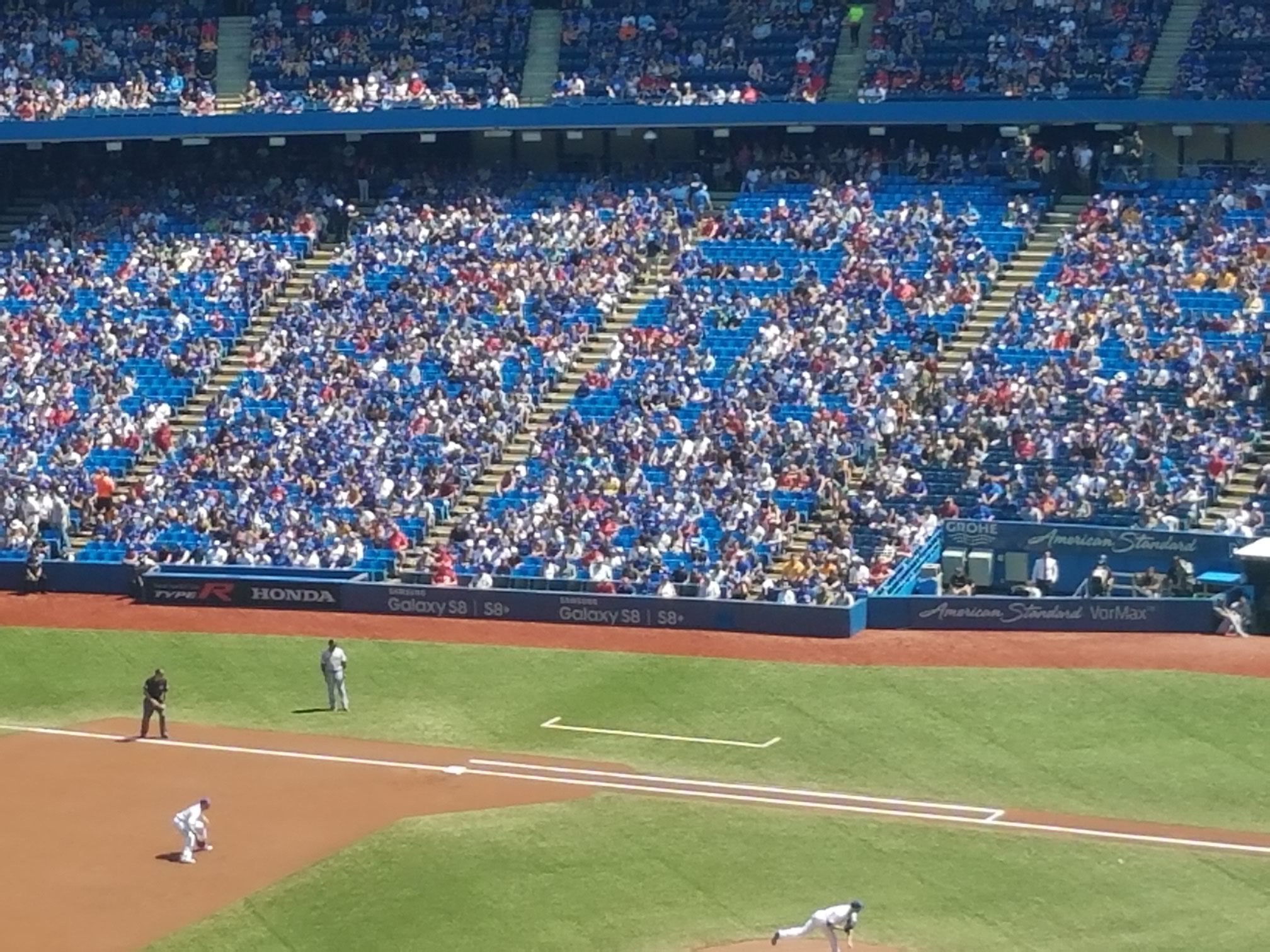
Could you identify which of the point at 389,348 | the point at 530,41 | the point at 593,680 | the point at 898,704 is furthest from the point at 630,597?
the point at 530,41

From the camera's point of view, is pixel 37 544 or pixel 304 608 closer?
pixel 304 608

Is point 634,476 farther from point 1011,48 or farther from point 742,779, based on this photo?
point 1011,48

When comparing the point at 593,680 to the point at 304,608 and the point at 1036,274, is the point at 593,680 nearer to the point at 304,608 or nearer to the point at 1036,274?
the point at 304,608

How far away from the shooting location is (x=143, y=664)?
3984 cm

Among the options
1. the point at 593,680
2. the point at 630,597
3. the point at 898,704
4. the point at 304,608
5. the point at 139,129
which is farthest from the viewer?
the point at 139,129

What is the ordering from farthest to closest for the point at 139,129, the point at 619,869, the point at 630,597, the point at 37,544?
the point at 139,129 < the point at 37,544 < the point at 630,597 < the point at 619,869

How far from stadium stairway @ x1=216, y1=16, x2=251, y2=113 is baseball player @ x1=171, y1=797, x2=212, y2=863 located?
95.9ft

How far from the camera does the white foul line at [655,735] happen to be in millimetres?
Result: 33406

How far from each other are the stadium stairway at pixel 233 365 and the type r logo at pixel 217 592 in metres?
4.01

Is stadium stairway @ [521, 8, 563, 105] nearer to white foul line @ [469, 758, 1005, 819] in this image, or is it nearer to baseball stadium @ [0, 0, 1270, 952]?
baseball stadium @ [0, 0, 1270, 952]

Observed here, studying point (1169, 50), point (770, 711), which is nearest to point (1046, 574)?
point (770, 711)

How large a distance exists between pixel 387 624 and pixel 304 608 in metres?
2.31

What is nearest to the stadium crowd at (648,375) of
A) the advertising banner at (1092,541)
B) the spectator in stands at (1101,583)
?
the advertising banner at (1092,541)

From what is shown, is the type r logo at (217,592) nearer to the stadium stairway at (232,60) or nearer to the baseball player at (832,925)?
the stadium stairway at (232,60)
